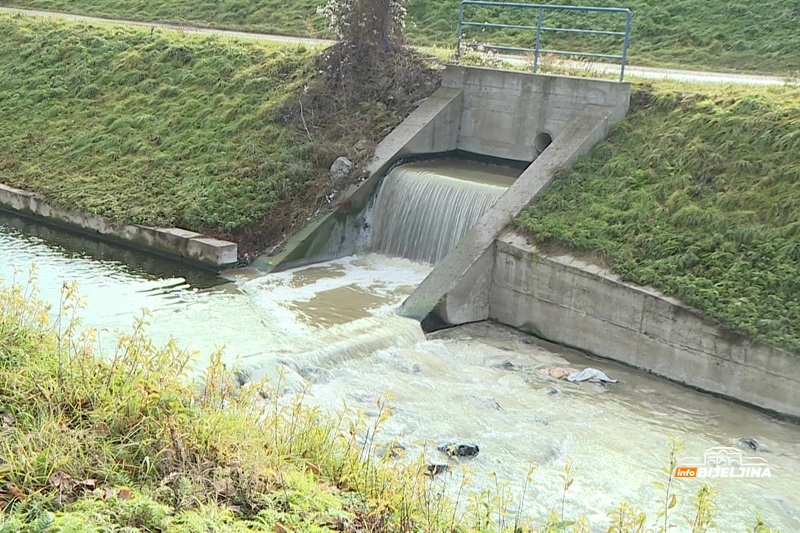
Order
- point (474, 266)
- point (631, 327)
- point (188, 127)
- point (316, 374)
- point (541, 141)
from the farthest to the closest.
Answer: point (188, 127), point (541, 141), point (474, 266), point (631, 327), point (316, 374)

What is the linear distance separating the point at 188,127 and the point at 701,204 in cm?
1055

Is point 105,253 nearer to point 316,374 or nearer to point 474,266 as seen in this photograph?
point 316,374

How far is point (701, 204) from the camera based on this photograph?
36.6 feet

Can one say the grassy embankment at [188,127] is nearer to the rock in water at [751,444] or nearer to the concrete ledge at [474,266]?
the concrete ledge at [474,266]

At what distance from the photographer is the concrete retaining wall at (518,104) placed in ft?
45.5

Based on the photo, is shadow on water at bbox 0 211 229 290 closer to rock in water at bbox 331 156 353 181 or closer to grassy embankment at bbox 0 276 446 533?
rock in water at bbox 331 156 353 181

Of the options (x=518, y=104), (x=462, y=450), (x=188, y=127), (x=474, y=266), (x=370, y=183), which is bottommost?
(x=462, y=450)

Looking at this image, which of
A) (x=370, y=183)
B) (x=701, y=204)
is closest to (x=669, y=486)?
(x=701, y=204)

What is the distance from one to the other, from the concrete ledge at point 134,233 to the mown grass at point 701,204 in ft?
16.5

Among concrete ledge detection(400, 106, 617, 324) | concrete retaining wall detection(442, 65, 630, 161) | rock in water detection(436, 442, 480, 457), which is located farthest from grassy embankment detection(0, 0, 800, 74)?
rock in water detection(436, 442, 480, 457)

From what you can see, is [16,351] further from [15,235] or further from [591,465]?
[15,235]

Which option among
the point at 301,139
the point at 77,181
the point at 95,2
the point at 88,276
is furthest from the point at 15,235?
the point at 95,2

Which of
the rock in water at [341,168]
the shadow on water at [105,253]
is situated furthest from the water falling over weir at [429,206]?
the shadow on water at [105,253]

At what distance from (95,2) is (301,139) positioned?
58.5ft
